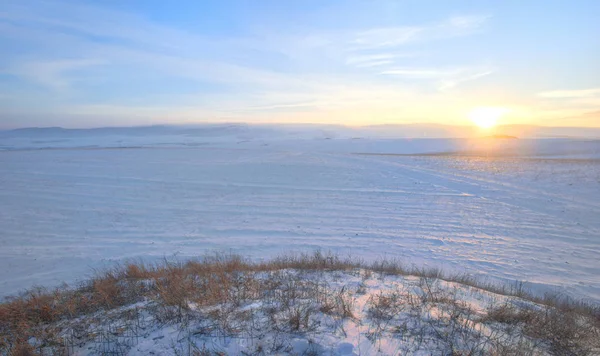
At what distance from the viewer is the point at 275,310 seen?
4262 mm

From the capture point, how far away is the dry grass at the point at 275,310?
12.4ft

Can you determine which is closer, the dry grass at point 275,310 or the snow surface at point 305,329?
the snow surface at point 305,329

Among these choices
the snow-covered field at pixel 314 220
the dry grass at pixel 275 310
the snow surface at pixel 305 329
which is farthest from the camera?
the snow-covered field at pixel 314 220

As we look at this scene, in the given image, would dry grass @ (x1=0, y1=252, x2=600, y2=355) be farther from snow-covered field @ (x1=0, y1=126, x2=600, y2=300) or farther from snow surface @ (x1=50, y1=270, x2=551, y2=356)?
snow-covered field @ (x1=0, y1=126, x2=600, y2=300)

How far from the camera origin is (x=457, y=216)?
12.3m

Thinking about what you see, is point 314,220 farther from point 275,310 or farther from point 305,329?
point 305,329

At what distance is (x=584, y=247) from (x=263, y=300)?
992cm

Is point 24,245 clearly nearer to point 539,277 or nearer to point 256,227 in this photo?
point 256,227

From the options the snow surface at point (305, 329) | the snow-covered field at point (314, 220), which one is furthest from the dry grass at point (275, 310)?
the snow-covered field at point (314, 220)

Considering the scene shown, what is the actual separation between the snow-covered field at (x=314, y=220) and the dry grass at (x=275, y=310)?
2867 mm

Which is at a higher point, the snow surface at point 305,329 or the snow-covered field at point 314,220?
the snow surface at point 305,329

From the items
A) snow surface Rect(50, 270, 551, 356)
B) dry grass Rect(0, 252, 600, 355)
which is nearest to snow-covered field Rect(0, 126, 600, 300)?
dry grass Rect(0, 252, 600, 355)

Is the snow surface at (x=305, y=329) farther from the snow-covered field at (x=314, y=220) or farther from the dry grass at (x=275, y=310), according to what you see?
the snow-covered field at (x=314, y=220)

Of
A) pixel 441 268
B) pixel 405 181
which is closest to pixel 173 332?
pixel 441 268
